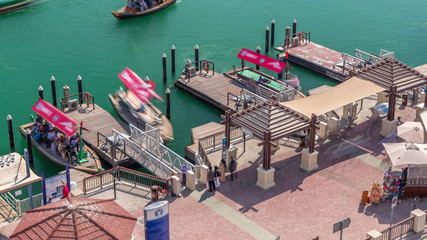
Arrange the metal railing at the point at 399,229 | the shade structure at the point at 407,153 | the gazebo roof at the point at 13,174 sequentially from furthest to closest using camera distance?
the shade structure at the point at 407,153
the gazebo roof at the point at 13,174
the metal railing at the point at 399,229

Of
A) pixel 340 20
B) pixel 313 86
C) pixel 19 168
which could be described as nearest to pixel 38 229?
pixel 19 168

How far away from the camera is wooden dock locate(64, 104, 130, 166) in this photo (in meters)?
48.1

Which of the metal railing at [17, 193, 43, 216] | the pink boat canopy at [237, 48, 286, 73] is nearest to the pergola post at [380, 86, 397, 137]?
the pink boat canopy at [237, 48, 286, 73]

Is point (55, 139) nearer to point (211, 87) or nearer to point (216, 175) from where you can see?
point (216, 175)

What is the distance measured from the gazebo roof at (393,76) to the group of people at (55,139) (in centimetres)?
2025

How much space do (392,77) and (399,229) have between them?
14.1 metres

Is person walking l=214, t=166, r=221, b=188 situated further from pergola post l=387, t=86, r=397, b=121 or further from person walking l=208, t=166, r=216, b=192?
pergola post l=387, t=86, r=397, b=121

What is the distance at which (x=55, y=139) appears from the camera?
4809cm

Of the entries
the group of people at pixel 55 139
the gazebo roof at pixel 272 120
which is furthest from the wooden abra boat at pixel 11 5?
the gazebo roof at pixel 272 120

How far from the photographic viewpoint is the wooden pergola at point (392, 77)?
45.4 meters

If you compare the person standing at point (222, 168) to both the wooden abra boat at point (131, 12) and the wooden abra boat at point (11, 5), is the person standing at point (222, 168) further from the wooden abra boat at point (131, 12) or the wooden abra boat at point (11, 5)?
the wooden abra boat at point (11, 5)

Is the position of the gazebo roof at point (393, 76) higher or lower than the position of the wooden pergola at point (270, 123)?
higher

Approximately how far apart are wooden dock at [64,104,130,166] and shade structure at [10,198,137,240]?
16.0 meters

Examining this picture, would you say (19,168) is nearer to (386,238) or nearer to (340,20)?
(386,238)
